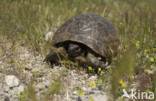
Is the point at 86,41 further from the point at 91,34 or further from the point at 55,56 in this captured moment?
the point at 55,56

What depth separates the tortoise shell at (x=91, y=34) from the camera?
10.7 ft

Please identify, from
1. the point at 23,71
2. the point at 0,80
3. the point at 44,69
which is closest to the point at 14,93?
the point at 0,80

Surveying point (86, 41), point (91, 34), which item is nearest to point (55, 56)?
point (86, 41)

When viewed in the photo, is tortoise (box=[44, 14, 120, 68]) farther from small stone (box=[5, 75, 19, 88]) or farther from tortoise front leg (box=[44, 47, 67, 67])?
small stone (box=[5, 75, 19, 88])

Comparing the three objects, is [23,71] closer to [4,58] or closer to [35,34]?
[4,58]

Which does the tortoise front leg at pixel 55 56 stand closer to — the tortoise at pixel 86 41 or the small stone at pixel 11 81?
the tortoise at pixel 86 41

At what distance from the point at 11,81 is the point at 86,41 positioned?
4.20 ft

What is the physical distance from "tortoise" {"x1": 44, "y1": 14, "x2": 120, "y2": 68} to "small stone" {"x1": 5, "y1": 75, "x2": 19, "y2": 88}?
2.75 feet

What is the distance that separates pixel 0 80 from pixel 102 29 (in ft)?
5.79

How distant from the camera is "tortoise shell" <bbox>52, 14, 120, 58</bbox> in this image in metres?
3.27

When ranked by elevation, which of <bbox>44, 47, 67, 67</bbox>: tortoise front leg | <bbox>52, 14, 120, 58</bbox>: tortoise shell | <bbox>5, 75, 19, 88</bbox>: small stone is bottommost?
<bbox>5, 75, 19, 88</bbox>: small stone

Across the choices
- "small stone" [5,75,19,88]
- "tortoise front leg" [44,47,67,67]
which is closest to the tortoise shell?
"tortoise front leg" [44,47,67,67]

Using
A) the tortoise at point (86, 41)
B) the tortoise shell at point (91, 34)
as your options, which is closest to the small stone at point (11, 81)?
the tortoise at point (86, 41)

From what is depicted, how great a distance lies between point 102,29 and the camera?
344 centimetres
